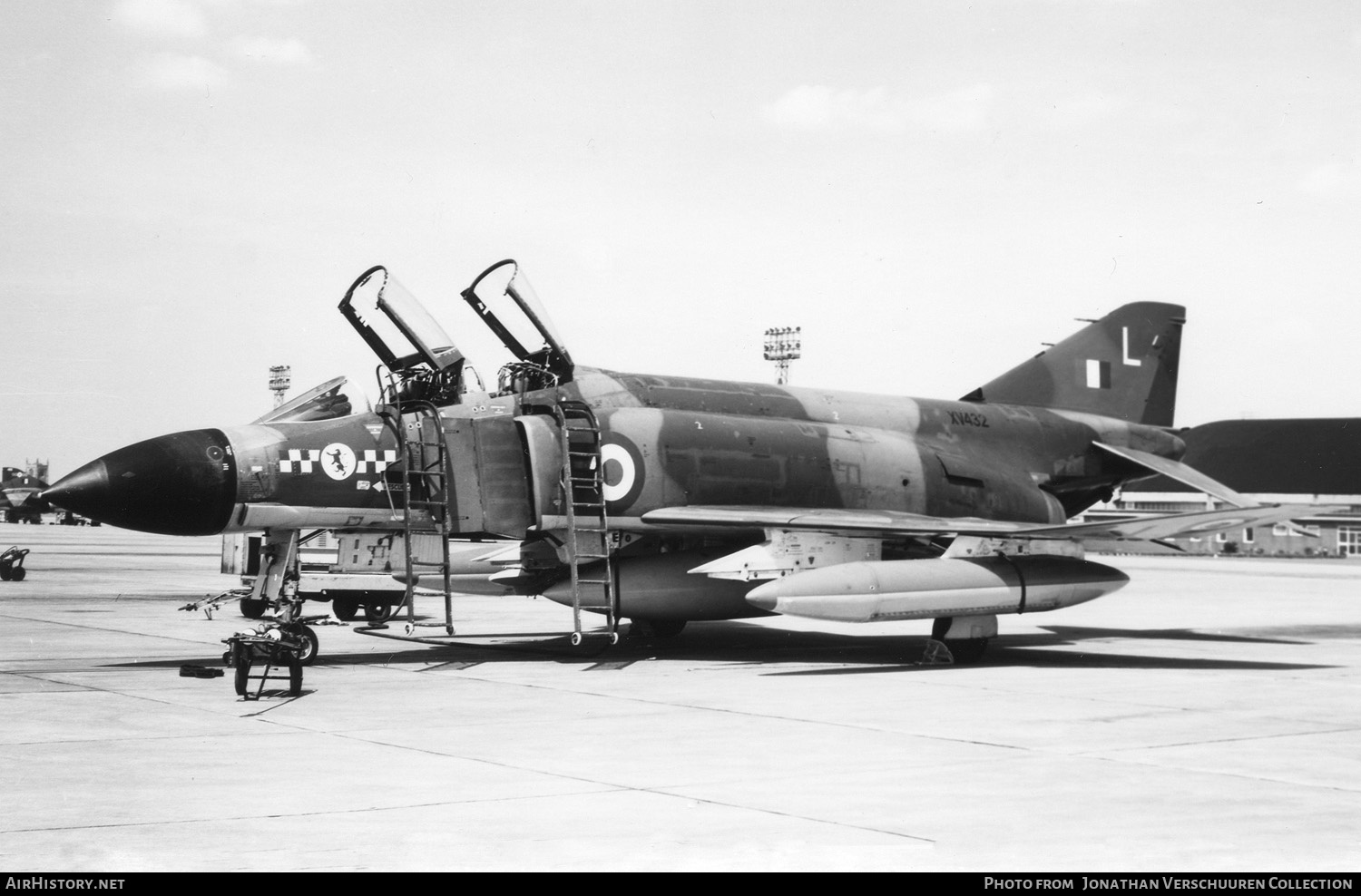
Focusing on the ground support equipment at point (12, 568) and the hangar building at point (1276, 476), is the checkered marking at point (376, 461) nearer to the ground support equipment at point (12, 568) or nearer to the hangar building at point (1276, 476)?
the ground support equipment at point (12, 568)

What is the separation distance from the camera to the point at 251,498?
12305 mm

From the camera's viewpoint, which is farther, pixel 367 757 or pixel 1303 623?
pixel 1303 623

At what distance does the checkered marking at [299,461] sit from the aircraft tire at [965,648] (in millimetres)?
6634

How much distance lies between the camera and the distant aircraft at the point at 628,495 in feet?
41.1

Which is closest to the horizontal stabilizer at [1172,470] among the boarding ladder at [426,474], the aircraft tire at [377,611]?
the boarding ladder at [426,474]

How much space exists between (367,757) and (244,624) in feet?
38.1

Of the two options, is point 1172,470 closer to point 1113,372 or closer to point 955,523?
point 1113,372

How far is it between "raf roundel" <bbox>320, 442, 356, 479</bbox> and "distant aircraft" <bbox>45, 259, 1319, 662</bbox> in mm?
13

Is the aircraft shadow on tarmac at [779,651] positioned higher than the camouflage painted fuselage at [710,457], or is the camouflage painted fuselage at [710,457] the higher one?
the camouflage painted fuselage at [710,457]

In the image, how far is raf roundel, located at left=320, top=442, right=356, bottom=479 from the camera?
12773 mm

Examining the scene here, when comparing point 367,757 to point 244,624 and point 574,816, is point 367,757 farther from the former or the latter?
point 244,624

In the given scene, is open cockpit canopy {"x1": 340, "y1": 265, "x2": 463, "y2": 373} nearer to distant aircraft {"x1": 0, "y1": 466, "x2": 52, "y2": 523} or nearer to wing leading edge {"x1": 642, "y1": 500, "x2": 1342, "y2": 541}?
wing leading edge {"x1": 642, "y1": 500, "x2": 1342, "y2": 541}

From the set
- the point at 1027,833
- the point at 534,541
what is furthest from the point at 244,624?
the point at 1027,833

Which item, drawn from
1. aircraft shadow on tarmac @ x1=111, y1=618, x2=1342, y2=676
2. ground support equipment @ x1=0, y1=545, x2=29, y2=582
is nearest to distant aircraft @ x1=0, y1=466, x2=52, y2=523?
ground support equipment @ x1=0, y1=545, x2=29, y2=582
